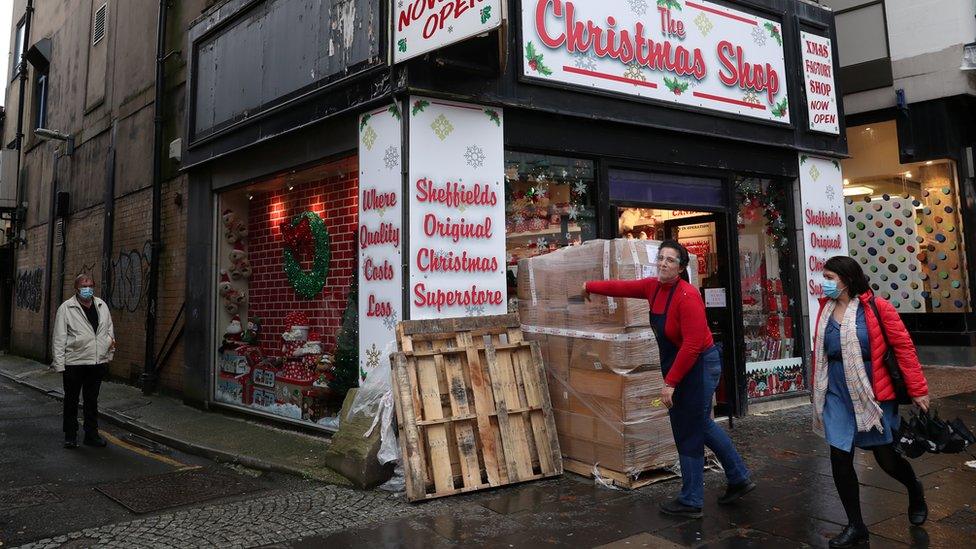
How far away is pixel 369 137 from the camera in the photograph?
6207 millimetres

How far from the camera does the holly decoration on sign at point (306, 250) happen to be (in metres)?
7.53

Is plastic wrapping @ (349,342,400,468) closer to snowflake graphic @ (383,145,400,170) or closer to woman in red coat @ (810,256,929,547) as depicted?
snowflake graphic @ (383,145,400,170)

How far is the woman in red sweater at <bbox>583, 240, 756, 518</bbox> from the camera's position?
435cm

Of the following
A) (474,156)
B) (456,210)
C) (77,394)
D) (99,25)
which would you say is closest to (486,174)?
(474,156)

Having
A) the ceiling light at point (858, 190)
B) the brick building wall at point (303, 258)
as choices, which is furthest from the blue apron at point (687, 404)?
the ceiling light at point (858, 190)

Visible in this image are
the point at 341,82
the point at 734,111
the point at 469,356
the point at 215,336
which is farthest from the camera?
the point at 215,336

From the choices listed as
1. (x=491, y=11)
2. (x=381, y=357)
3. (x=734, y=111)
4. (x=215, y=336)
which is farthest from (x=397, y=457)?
(x=734, y=111)

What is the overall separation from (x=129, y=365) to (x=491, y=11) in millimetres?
9232

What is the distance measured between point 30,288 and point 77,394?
11524 millimetres

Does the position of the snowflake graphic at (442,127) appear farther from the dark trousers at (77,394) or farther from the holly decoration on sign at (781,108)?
the holly decoration on sign at (781,108)

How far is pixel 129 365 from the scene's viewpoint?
11.0m

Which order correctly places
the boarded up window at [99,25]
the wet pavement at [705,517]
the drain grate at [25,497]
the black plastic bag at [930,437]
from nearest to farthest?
the black plastic bag at [930,437], the wet pavement at [705,517], the drain grate at [25,497], the boarded up window at [99,25]

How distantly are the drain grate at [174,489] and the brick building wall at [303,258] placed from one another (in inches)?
76.8

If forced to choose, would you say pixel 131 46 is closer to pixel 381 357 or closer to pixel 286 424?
pixel 286 424
